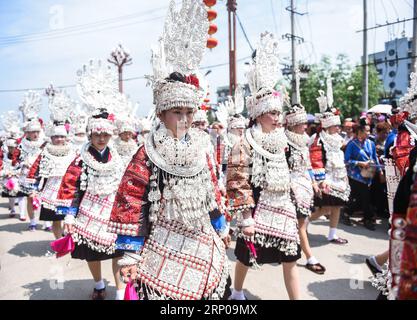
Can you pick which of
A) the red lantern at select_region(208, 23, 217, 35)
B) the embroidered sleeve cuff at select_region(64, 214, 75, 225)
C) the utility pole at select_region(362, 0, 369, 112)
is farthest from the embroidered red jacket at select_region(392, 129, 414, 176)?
the utility pole at select_region(362, 0, 369, 112)

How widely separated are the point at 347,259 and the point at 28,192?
6541mm

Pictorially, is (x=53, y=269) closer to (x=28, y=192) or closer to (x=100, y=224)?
(x=100, y=224)

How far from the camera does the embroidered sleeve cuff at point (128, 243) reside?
2180mm

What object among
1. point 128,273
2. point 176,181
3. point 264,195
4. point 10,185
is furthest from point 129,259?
point 10,185

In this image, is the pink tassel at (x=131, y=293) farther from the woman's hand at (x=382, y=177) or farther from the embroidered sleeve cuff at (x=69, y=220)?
the woman's hand at (x=382, y=177)

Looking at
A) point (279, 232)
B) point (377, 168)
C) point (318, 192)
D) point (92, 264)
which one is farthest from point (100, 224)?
point (377, 168)

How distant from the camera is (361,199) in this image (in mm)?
7230

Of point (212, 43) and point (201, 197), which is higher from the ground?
point (212, 43)

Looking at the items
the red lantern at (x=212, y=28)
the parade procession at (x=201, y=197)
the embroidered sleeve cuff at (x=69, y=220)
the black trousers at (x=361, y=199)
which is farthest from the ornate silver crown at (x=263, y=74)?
the red lantern at (x=212, y=28)

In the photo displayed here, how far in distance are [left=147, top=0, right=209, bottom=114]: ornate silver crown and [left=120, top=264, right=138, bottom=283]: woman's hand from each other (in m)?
1.00

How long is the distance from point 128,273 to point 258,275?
2885 millimetres

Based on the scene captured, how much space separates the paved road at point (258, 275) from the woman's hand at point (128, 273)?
1.99 meters

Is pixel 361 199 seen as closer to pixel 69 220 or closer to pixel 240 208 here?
pixel 240 208

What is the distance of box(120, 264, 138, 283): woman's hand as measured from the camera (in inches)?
83.4
